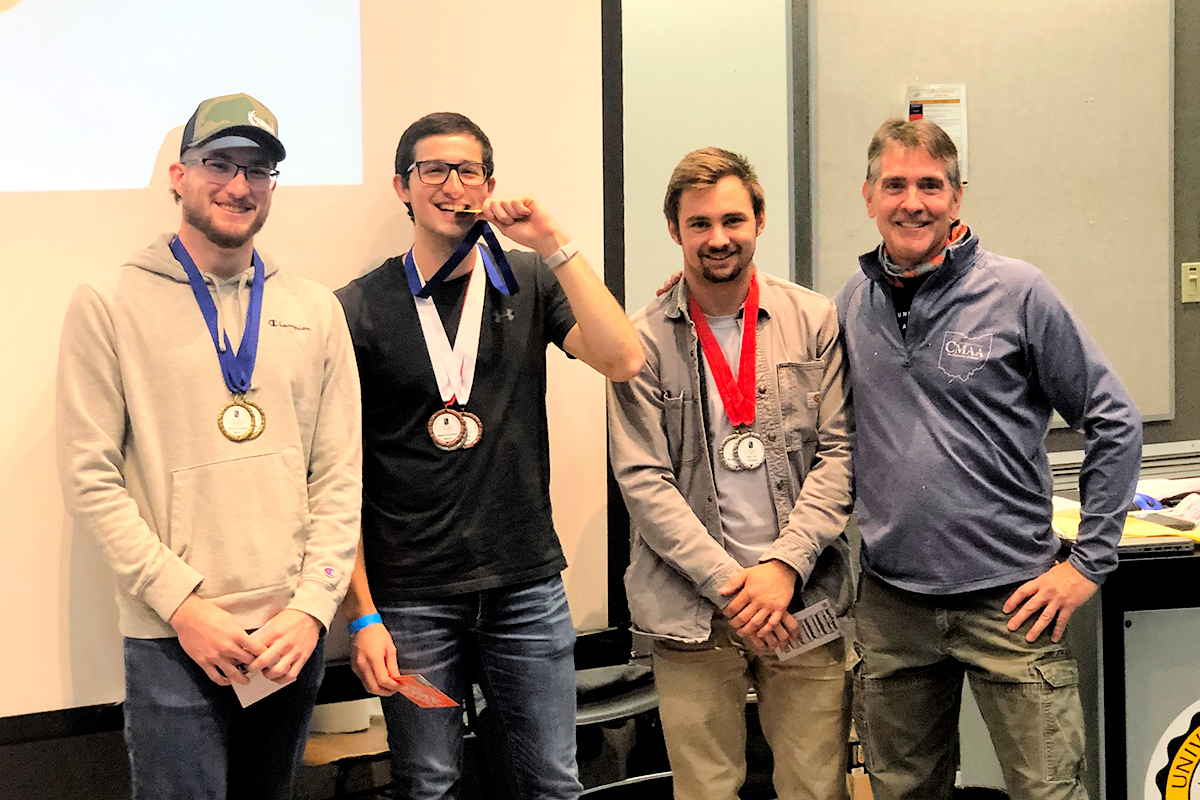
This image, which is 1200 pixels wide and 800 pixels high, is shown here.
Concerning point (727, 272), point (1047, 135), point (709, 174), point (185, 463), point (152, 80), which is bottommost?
point (185, 463)

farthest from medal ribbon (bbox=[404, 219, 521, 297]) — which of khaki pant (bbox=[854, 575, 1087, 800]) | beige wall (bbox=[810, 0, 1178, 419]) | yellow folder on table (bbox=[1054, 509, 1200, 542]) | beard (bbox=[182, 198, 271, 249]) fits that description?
beige wall (bbox=[810, 0, 1178, 419])

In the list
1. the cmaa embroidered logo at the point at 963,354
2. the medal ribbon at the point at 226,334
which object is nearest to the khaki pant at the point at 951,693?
the cmaa embroidered logo at the point at 963,354

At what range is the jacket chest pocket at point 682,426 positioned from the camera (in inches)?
82.8

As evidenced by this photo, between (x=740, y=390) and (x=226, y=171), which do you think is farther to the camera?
(x=740, y=390)

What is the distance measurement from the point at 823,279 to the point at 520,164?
1626mm

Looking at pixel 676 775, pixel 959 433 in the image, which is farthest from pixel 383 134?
pixel 676 775

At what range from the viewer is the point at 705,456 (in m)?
2.09

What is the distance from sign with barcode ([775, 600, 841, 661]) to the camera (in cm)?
206

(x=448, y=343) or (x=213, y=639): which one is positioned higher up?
(x=448, y=343)

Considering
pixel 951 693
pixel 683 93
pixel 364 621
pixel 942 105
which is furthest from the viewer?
pixel 942 105

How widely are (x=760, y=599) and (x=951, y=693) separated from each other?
0.50m

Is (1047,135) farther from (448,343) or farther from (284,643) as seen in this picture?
(284,643)

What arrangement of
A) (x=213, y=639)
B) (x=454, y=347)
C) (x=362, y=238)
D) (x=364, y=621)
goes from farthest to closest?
(x=362, y=238) < (x=454, y=347) < (x=364, y=621) < (x=213, y=639)

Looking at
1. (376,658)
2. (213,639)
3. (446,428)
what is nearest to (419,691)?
(376,658)
